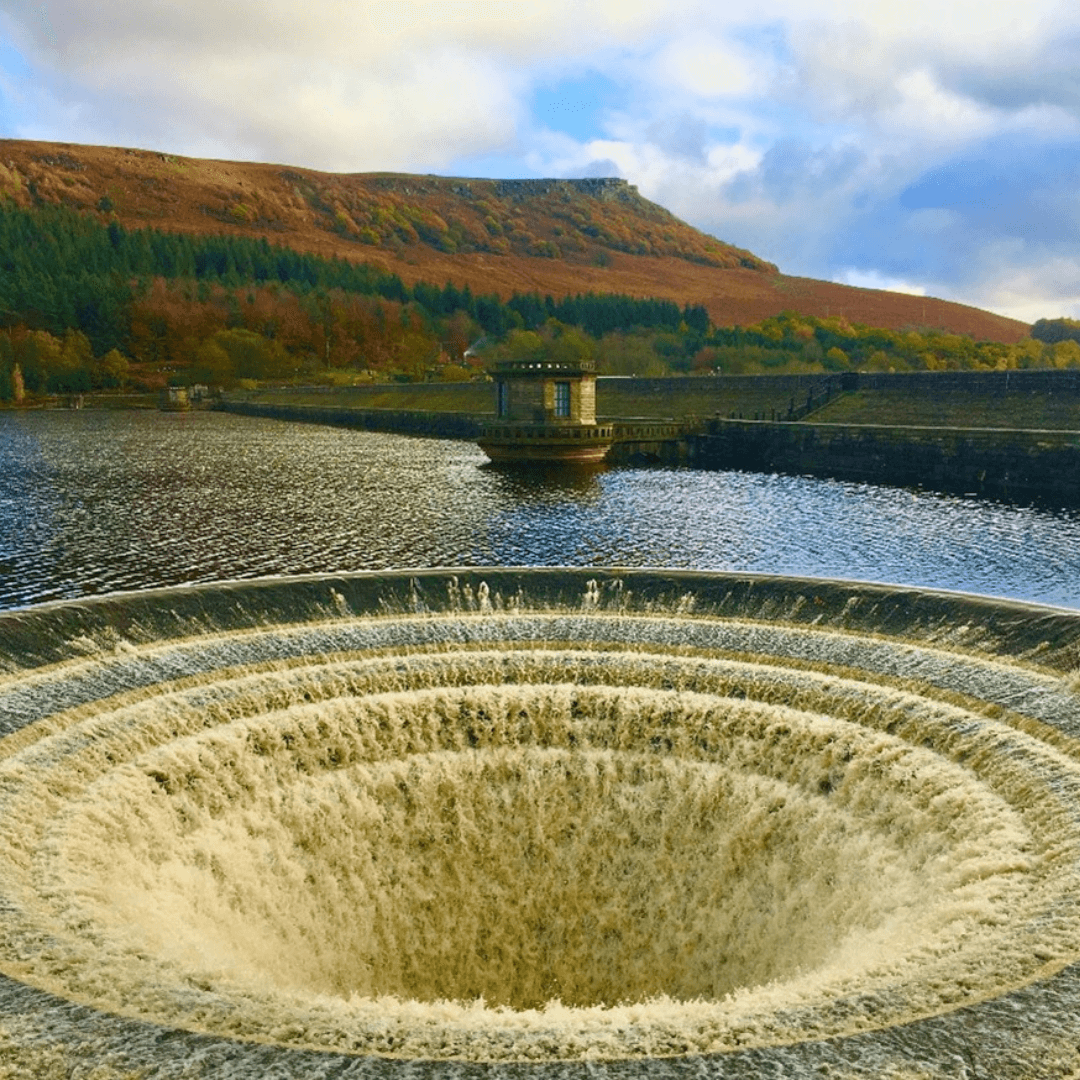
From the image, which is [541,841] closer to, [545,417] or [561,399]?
[545,417]

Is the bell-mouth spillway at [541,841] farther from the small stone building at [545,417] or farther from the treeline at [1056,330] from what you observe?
the treeline at [1056,330]

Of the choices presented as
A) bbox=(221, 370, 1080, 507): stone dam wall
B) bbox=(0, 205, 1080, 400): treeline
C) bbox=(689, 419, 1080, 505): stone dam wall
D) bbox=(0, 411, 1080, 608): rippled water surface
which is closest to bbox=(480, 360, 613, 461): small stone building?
bbox=(0, 411, 1080, 608): rippled water surface

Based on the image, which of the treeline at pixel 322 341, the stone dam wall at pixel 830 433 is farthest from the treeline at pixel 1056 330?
the stone dam wall at pixel 830 433

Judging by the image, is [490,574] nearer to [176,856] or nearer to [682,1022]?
[176,856]

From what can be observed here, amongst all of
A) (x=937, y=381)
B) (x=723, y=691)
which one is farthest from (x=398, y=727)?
(x=937, y=381)

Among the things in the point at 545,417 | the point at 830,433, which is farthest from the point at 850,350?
the point at 545,417

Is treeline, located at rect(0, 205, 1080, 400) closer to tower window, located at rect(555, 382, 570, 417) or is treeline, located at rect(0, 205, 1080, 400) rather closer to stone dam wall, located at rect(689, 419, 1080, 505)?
stone dam wall, located at rect(689, 419, 1080, 505)
